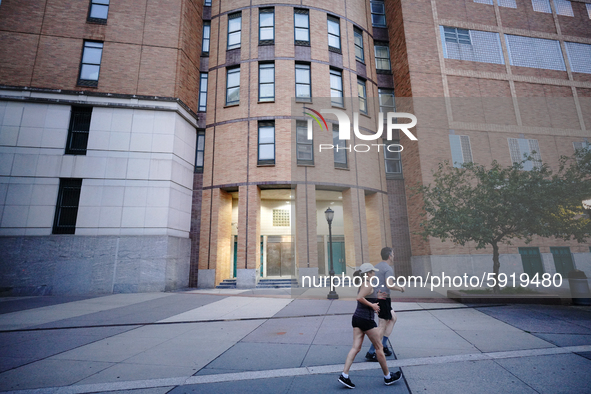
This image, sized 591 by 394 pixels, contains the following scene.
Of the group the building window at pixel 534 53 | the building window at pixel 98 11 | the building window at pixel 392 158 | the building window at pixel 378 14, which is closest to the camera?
the building window at pixel 98 11

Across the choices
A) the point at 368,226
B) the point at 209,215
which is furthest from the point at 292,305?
the point at 368,226

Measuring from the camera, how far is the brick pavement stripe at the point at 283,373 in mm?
4004

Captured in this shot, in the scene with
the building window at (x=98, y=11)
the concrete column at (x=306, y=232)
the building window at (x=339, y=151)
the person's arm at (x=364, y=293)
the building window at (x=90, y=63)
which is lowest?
the person's arm at (x=364, y=293)

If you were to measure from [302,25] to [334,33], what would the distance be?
7.87ft

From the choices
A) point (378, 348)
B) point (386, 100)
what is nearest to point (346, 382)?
point (378, 348)

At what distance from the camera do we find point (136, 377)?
14.3 ft

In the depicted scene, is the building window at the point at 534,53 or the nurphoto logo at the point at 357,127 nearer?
the nurphoto logo at the point at 357,127

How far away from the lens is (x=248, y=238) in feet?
53.7

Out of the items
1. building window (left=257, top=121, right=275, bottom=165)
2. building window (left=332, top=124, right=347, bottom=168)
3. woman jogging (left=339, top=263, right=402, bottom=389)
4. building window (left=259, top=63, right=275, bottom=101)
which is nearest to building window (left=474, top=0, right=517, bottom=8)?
building window (left=332, top=124, right=347, bottom=168)

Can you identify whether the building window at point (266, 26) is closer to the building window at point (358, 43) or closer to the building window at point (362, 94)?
the building window at point (358, 43)

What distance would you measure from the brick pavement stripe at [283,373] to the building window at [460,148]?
15244 mm

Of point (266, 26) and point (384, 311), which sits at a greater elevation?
point (266, 26)

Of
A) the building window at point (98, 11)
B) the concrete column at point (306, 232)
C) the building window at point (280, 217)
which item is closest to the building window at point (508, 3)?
the concrete column at point (306, 232)

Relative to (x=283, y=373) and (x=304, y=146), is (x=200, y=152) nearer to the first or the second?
(x=304, y=146)
